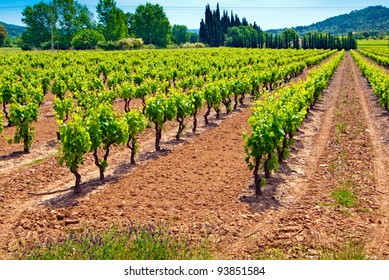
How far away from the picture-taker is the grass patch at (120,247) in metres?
6.58

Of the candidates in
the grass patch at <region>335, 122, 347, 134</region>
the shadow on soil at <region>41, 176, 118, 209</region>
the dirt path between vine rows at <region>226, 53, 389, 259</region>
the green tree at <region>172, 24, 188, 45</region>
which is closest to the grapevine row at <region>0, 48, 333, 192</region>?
the shadow on soil at <region>41, 176, 118, 209</region>

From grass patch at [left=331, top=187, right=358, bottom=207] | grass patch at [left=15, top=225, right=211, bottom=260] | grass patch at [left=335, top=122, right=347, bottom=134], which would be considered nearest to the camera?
grass patch at [left=15, top=225, right=211, bottom=260]

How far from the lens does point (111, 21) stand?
116 m

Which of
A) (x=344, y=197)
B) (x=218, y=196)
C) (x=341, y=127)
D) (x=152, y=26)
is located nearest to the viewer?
(x=344, y=197)

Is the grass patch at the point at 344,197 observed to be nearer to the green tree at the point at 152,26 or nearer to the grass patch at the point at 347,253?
the grass patch at the point at 347,253

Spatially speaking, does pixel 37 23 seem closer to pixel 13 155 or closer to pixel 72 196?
pixel 13 155

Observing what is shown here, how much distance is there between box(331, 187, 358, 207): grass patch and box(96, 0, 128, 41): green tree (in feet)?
369

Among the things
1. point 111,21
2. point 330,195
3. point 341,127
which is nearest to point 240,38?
point 111,21

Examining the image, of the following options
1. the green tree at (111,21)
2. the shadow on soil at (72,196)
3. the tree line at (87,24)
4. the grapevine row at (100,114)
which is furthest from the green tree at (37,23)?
the shadow on soil at (72,196)

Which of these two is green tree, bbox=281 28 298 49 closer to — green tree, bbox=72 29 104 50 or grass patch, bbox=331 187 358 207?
green tree, bbox=72 29 104 50

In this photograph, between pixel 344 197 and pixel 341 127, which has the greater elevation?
pixel 341 127

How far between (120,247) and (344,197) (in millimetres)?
5880

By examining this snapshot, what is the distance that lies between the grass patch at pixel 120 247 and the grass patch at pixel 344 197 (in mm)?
3895

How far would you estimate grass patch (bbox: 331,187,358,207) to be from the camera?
30.4ft
